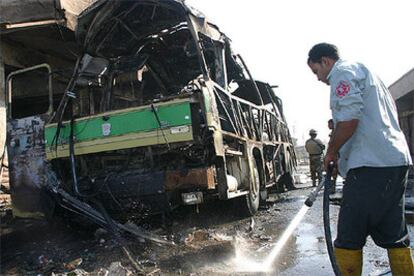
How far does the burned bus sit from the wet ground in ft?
1.21

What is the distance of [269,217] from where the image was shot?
6164 millimetres

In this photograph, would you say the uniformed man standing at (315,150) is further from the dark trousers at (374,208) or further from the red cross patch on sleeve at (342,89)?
the red cross patch on sleeve at (342,89)

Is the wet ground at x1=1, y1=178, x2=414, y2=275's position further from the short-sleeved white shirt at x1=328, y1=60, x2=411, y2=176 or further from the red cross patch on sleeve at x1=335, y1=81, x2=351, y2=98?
the red cross patch on sleeve at x1=335, y1=81, x2=351, y2=98

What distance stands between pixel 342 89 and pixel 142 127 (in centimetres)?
251

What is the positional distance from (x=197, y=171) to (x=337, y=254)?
1998 mm

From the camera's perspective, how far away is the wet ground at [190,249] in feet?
11.8

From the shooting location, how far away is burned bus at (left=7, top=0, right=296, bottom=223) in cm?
443

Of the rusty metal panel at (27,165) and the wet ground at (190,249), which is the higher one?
the rusty metal panel at (27,165)

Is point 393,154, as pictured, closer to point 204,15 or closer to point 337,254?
point 337,254

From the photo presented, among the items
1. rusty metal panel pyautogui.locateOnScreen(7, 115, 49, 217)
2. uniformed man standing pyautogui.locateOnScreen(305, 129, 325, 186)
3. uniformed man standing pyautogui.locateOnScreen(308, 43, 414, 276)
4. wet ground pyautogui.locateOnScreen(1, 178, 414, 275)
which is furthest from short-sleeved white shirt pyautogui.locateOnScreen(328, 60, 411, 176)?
uniformed man standing pyautogui.locateOnScreen(305, 129, 325, 186)

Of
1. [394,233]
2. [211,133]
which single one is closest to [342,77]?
[394,233]

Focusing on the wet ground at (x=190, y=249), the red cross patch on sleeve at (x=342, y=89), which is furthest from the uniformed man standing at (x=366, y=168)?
the wet ground at (x=190, y=249)

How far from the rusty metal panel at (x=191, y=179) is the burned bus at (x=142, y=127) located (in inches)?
0.4

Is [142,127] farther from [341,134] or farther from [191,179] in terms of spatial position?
[341,134]
